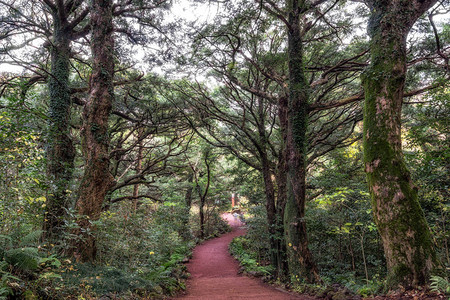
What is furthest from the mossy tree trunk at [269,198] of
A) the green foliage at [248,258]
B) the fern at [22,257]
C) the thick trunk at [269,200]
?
the fern at [22,257]

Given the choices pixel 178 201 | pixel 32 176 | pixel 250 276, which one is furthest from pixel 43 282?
pixel 178 201

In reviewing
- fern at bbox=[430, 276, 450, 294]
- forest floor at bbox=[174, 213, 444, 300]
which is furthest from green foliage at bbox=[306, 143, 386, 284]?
fern at bbox=[430, 276, 450, 294]

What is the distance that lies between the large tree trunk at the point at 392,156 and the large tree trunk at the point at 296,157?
8.29ft

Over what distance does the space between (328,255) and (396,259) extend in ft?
22.5

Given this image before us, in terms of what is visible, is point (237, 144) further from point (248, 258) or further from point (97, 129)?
point (97, 129)

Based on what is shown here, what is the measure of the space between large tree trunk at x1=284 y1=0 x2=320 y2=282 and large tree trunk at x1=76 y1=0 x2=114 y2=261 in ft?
15.6

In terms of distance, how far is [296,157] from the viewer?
6.58 m

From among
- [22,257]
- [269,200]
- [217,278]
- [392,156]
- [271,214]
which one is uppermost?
[392,156]

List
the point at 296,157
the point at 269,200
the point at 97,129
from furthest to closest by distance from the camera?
the point at 269,200
the point at 296,157
the point at 97,129

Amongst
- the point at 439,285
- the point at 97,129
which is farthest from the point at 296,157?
the point at 97,129

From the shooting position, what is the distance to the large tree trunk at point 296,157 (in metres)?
6.03

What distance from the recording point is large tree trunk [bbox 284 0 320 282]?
6.03 metres

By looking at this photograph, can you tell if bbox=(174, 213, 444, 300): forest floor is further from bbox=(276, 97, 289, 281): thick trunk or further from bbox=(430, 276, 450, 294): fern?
bbox=(430, 276, 450, 294): fern

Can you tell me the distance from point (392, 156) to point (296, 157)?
305 centimetres
